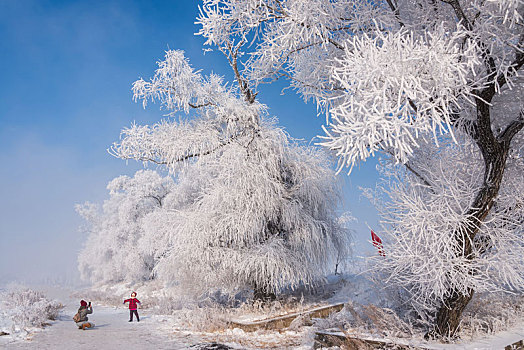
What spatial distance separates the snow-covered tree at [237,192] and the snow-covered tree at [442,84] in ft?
14.0

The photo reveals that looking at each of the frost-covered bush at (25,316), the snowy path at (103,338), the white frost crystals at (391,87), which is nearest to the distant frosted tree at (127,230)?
the frost-covered bush at (25,316)

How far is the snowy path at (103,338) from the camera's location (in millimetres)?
7695

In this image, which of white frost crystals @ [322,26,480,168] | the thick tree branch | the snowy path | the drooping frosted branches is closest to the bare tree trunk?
→ the snowy path

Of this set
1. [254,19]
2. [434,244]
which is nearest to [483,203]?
[434,244]

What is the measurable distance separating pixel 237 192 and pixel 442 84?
23.8 feet

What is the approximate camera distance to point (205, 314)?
9.58 meters

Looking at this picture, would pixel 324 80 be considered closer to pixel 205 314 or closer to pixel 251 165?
pixel 251 165

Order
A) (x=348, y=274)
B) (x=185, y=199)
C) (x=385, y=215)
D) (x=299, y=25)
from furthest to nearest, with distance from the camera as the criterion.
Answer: (x=185, y=199) → (x=348, y=274) → (x=385, y=215) → (x=299, y=25)

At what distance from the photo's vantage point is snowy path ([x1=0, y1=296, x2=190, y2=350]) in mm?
7695

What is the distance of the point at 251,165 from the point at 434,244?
6.28 meters

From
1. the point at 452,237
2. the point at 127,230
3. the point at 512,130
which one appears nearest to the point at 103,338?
the point at 452,237

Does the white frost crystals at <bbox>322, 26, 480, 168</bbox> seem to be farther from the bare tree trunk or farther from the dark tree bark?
the bare tree trunk

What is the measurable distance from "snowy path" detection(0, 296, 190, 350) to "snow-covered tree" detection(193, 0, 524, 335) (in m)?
5.57

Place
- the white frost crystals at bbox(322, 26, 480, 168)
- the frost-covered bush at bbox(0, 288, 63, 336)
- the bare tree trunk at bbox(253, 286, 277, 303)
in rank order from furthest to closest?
the bare tree trunk at bbox(253, 286, 277, 303)
the frost-covered bush at bbox(0, 288, 63, 336)
the white frost crystals at bbox(322, 26, 480, 168)
